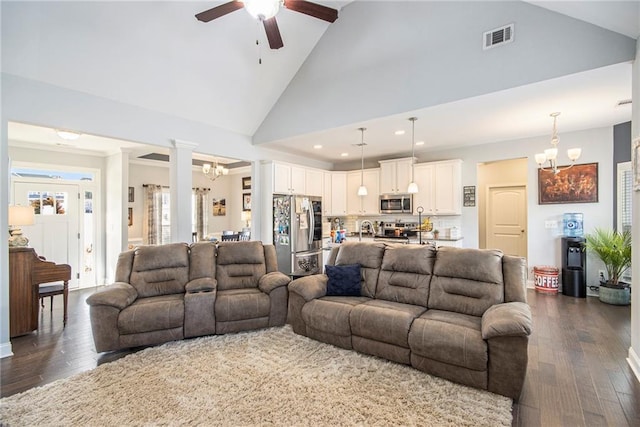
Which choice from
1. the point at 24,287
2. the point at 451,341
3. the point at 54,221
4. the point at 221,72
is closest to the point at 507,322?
the point at 451,341

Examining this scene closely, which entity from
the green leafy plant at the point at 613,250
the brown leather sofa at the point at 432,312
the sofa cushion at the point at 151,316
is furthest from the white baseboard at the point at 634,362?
the sofa cushion at the point at 151,316

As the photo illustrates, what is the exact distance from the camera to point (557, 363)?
2.78m

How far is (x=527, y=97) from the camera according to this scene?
140 inches

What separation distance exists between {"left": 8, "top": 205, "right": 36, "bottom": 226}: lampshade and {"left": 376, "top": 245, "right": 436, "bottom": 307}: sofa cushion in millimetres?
4287

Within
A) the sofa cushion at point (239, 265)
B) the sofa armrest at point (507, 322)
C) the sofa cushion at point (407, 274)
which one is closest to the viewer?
the sofa armrest at point (507, 322)

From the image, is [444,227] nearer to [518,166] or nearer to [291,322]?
[518,166]

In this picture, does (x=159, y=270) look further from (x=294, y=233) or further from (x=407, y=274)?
(x=407, y=274)

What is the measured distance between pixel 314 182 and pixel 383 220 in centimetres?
188

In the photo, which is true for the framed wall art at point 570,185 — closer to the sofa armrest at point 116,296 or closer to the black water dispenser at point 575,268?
the black water dispenser at point 575,268

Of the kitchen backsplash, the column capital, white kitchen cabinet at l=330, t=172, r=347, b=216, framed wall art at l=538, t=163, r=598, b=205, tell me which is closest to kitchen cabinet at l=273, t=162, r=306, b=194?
white kitchen cabinet at l=330, t=172, r=347, b=216

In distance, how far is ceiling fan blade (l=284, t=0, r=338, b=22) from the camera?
2650 millimetres

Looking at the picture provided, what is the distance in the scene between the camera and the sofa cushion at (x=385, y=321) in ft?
8.75

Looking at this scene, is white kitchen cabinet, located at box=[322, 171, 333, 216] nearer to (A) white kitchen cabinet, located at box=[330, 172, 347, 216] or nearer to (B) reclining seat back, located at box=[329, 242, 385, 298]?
(A) white kitchen cabinet, located at box=[330, 172, 347, 216]

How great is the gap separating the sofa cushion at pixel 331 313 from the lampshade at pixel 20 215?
3537 millimetres
